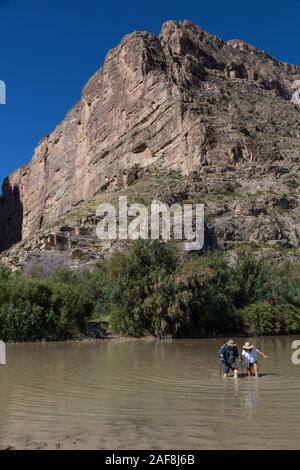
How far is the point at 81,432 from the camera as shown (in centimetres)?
810

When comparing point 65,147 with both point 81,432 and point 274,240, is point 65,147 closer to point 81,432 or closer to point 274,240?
point 274,240

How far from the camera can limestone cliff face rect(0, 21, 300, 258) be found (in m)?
78.5

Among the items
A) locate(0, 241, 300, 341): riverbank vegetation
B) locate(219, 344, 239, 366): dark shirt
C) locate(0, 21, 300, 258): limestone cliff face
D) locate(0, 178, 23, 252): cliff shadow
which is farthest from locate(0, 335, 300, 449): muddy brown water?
locate(0, 178, 23, 252): cliff shadow

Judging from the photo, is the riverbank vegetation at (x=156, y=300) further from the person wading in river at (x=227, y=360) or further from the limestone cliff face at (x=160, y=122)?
the limestone cliff face at (x=160, y=122)

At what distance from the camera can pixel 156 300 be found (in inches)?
1336

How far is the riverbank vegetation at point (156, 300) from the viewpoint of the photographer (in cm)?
3216

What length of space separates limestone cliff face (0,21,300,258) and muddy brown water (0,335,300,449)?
191ft

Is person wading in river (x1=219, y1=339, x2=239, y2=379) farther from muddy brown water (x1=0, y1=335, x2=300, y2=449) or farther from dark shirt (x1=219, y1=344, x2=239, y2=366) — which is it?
muddy brown water (x1=0, y1=335, x2=300, y2=449)

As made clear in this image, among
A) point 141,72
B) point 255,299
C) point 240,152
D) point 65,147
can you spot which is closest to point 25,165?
point 65,147

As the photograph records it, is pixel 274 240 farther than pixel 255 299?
Yes

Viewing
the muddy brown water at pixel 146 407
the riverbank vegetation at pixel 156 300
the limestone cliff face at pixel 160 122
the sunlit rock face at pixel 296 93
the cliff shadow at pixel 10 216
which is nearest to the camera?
the muddy brown water at pixel 146 407

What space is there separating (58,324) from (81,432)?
24594 mm

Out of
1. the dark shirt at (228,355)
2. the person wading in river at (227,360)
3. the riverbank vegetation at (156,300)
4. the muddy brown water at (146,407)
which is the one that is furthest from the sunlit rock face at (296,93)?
the muddy brown water at (146,407)

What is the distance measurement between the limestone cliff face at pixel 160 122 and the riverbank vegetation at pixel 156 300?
34.6 m
